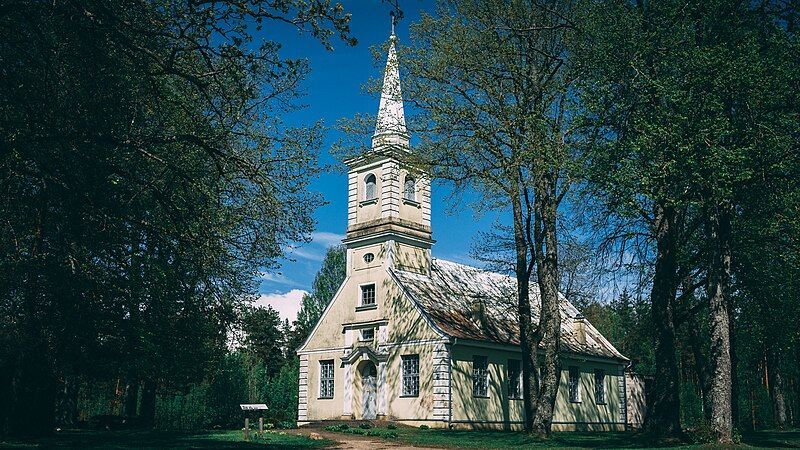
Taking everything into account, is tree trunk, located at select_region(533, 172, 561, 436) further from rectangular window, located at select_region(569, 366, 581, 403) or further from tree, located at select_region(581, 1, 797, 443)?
rectangular window, located at select_region(569, 366, 581, 403)

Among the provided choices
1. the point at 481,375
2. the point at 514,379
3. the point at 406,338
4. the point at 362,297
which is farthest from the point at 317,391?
the point at 514,379

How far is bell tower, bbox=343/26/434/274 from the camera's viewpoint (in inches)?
1425

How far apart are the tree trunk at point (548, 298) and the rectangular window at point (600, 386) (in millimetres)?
18141

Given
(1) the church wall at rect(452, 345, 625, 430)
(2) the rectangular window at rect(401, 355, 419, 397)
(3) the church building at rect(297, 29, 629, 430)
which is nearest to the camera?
(3) the church building at rect(297, 29, 629, 430)

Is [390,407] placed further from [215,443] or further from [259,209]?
[259,209]

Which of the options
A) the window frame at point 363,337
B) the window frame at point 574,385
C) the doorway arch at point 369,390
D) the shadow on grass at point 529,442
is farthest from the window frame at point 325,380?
the window frame at point 574,385

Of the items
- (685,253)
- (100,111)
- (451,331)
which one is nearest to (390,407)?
(451,331)

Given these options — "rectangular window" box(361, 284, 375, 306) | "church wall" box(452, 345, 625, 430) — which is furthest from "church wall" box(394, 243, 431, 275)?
"church wall" box(452, 345, 625, 430)

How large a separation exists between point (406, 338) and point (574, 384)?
1200 cm

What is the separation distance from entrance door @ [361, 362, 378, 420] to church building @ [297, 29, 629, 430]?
0.05 meters

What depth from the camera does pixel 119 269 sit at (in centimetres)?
1678

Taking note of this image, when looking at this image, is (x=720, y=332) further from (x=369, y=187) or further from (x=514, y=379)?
(x=369, y=187)

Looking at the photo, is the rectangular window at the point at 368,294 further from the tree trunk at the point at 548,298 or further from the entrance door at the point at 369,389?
the tree trunk at the point at 548,298

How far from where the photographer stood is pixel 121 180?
14.6 meters
